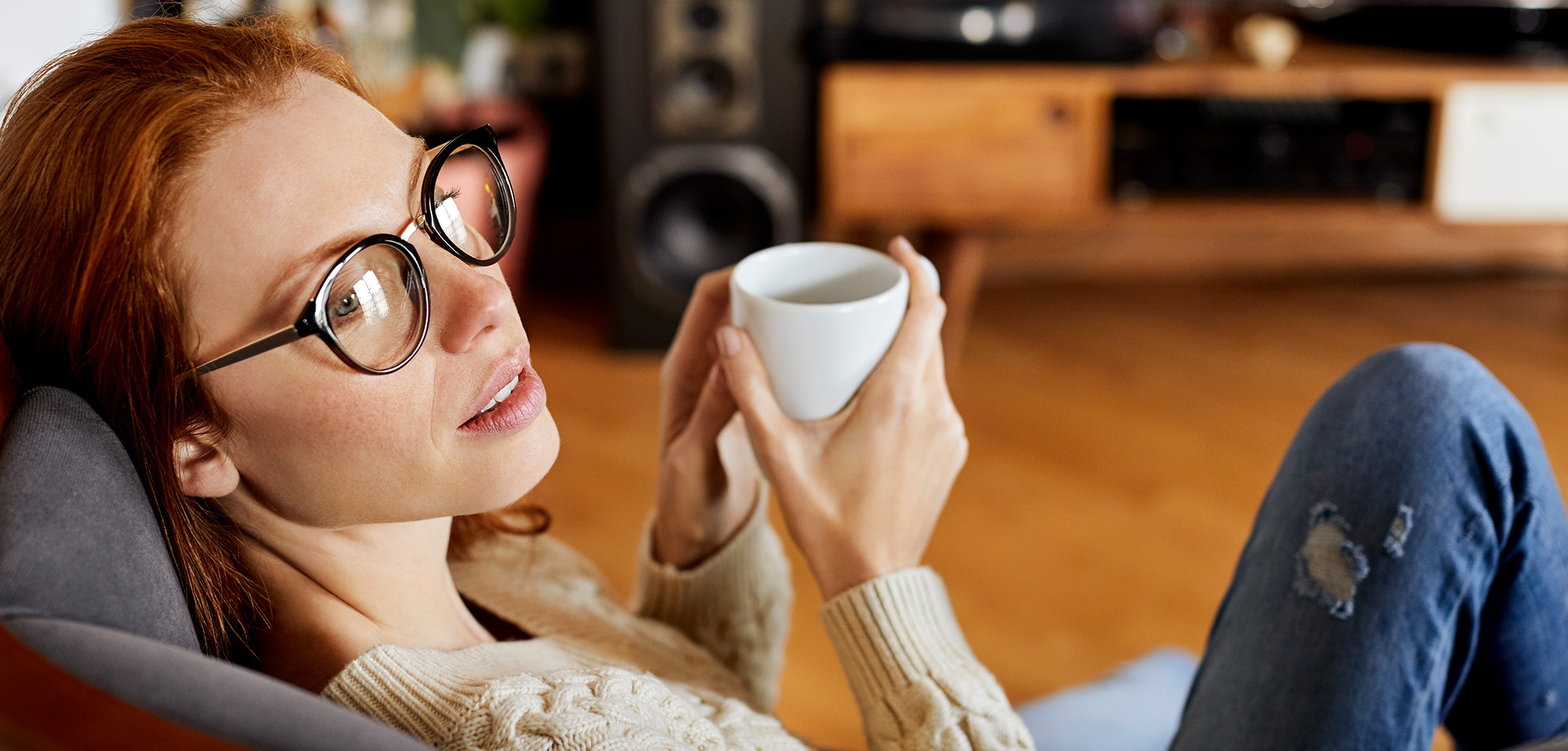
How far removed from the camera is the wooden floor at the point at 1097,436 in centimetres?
163

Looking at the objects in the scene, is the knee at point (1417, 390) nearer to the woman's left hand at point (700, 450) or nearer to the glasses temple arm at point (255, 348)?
the woman's left hand at point (700, 450)

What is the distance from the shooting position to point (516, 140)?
99.7 inches

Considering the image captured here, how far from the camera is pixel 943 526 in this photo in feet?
6.19

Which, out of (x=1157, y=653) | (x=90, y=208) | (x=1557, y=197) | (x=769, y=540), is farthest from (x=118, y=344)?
(x=1557, y=197)

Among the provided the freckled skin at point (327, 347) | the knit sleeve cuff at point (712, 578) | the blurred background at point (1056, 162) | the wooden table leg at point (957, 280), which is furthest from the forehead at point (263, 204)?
the wooden table leg at point (957, 280)

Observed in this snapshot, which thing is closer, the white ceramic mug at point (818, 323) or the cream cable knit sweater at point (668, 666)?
the cream cable knit sweater at point (668, 666)

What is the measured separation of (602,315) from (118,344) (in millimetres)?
2398

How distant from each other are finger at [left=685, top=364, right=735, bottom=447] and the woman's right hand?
0.06 m

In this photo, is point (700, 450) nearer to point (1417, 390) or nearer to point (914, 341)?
point (914, 341)

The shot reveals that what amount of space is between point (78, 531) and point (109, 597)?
0.03 metres

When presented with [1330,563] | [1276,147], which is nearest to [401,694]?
[1330,563]

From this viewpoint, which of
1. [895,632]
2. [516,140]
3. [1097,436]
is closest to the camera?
[895,632]

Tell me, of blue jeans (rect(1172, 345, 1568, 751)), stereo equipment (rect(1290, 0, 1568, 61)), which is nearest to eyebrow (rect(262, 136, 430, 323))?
blue jeans (rect(1172, 345, 1568, 751))

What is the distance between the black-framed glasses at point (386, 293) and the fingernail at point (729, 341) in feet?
0.50
